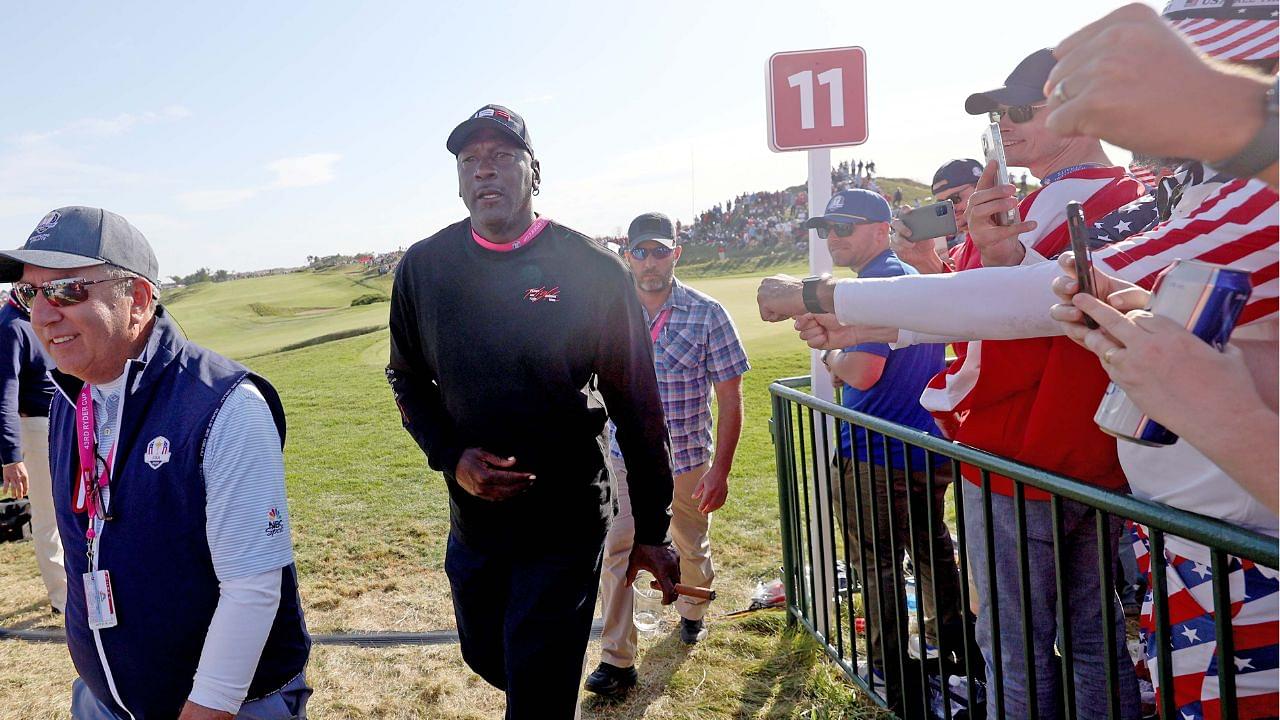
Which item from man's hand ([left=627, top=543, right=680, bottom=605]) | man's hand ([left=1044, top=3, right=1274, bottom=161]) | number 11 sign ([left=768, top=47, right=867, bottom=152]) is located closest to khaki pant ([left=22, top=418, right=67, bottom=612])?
man's hand ([left=627, top=543, right=680, bottom=605])

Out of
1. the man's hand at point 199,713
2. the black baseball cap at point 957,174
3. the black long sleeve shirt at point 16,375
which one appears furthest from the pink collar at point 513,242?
the black long sleeve shirt at point 16,375

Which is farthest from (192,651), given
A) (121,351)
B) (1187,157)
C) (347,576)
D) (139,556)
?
(347,576)

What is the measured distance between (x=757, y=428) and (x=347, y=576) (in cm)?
522

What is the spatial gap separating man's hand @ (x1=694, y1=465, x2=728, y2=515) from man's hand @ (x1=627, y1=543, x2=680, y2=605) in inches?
47.7

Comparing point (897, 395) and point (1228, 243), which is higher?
point (1228, 243)

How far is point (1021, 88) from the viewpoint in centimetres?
205

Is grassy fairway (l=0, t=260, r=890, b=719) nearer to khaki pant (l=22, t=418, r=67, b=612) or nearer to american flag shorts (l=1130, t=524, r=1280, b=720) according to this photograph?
khaki pant (l=22, t=418, r=67, b=612)

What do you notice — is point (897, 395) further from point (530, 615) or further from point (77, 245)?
point (77, 245)

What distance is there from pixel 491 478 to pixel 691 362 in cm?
184

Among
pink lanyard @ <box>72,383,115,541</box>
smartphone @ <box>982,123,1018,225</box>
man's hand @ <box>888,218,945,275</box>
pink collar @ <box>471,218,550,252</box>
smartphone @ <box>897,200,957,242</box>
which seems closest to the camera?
pink lanyard @ <box>72,383,115,541</box>

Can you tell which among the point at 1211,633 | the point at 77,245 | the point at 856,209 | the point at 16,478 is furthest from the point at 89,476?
the point at 16,478

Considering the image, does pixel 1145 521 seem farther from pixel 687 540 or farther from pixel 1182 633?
pixel 687 540

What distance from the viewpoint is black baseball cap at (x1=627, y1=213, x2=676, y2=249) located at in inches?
165

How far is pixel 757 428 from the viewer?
9.36m
